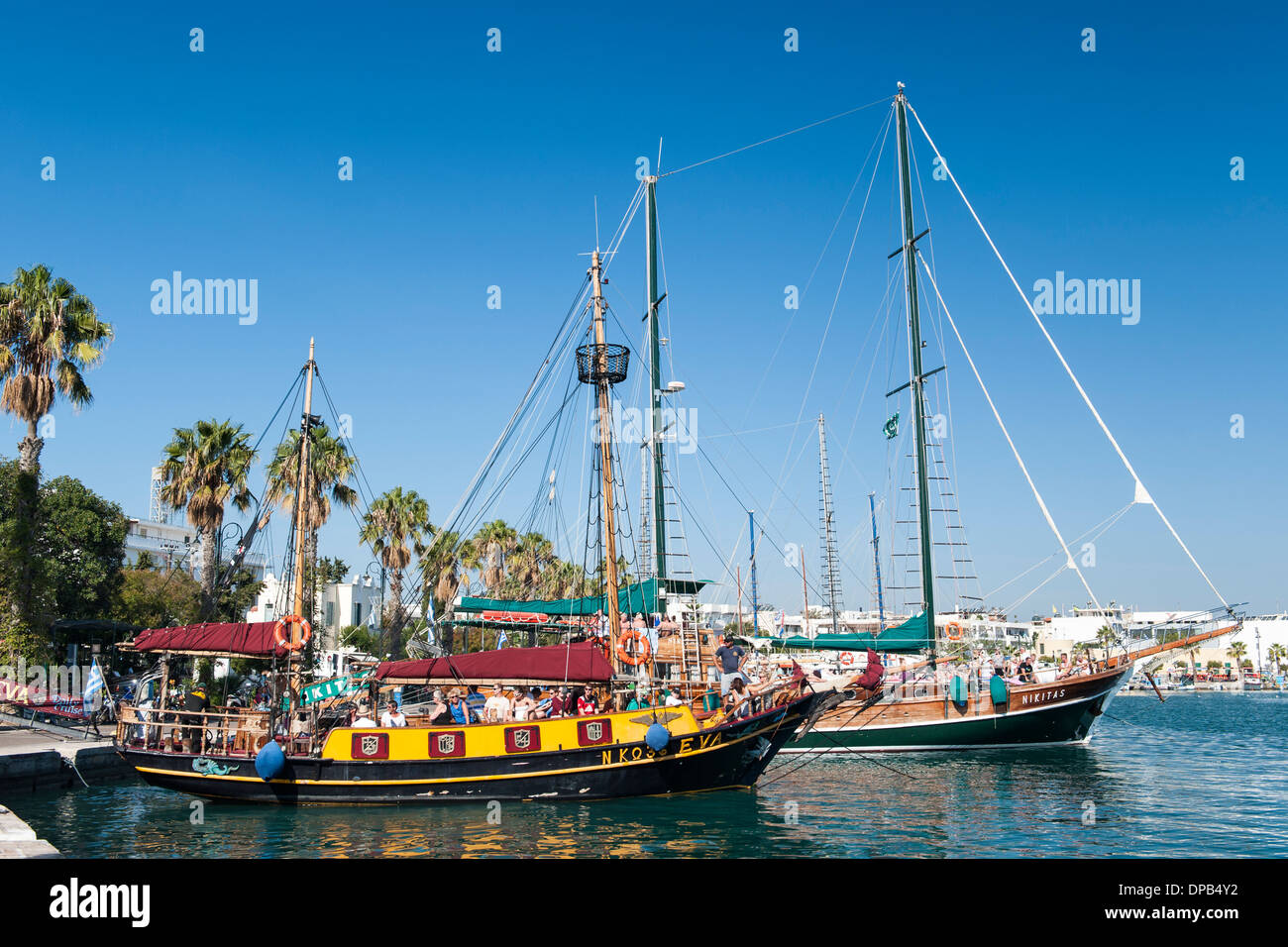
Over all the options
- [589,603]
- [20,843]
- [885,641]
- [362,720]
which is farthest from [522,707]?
[885,641]

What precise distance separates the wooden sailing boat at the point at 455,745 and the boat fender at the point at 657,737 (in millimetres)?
25

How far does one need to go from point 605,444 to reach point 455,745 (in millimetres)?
9535

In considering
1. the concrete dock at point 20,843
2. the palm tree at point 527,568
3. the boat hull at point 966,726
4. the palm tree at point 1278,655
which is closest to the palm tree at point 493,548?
the palm tree at point 527,568

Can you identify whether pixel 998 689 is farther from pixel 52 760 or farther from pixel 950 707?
pixel 52 760

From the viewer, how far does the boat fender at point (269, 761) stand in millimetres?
22016

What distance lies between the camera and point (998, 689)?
3488cm

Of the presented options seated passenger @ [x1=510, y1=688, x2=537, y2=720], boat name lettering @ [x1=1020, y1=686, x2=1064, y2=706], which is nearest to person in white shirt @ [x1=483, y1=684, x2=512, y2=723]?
seated passenger @ [x1=510, y1=688, x2=537, y2=720]

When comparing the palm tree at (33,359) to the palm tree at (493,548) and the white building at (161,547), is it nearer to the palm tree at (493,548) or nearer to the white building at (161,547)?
the palm tree at (493,548)

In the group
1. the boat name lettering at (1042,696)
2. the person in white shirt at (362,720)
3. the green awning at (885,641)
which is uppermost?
the green awning at (885,641)

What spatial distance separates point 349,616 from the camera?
2517 inches

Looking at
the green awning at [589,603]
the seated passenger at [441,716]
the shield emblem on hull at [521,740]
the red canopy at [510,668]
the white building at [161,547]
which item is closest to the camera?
the shield emblem on hull at [521,740]
